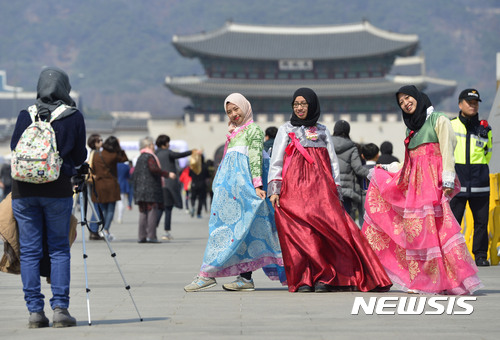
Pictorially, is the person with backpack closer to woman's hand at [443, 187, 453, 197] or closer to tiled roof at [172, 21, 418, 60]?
woman's hand at [443, 187, 453, 197]

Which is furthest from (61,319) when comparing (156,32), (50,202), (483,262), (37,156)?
(156,32)

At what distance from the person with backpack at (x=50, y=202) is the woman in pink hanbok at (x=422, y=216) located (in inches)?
113

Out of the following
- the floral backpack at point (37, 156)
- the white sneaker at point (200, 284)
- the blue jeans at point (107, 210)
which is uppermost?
the floral backpack at point (37, 156)

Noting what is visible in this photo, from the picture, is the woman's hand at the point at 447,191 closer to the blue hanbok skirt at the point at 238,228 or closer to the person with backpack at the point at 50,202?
the blue hanbok skirt at the point at 238,228

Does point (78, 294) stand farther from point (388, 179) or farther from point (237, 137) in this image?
point (388, 179)

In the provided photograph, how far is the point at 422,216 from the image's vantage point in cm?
787

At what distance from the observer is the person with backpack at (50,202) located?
20.0ft

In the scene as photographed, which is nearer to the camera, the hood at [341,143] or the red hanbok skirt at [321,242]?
the red hanbok skirt at [321,242]

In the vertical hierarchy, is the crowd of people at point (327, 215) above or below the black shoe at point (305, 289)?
above

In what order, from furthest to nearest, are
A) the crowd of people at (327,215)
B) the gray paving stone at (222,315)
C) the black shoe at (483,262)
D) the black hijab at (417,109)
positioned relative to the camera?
the black shoe at (483,262) < the black hijab at (417,109) < the crowd of people at (327,215) < the gray paving stone at (222,315)

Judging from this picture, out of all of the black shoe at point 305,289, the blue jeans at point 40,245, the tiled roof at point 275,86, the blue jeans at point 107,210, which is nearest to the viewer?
the blue jeans at point 40,245

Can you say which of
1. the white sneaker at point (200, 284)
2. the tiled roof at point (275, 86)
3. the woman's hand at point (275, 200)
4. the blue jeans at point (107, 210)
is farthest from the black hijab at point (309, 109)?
the tiled roof at point (275, 86)

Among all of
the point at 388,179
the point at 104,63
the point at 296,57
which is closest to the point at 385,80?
the point at 296,57

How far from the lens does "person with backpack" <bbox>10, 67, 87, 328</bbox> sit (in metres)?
6.10
